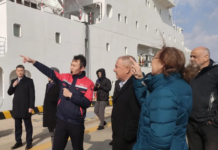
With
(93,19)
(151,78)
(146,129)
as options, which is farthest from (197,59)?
(93,19)

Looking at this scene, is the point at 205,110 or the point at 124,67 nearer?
the point at 124,67

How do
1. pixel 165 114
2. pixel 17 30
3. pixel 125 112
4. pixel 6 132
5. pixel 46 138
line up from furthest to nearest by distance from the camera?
pixel 17 30 < pixel 6 132 < pixel 46 138 < pixel 125 112 < pixel 165 114

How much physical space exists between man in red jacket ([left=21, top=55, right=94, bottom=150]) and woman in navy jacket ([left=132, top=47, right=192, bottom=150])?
1.22m

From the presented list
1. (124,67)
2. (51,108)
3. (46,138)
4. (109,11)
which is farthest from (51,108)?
(109,11)

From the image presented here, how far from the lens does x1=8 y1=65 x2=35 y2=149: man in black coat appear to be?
13.1 ft

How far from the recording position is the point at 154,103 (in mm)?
1450

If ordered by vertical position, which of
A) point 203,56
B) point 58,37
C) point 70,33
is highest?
point 70,33

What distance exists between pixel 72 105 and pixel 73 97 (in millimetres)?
163

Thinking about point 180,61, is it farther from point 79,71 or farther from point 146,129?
point 79,71

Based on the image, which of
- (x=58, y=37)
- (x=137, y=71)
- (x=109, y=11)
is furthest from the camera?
(x=109, y=11)

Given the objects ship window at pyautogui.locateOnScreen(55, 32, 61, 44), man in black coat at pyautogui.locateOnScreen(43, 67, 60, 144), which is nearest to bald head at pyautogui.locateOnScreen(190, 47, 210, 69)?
man in black coat at pyautogui.locateOnScreen(43, 67, 60, 144)

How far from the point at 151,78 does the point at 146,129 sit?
0.42m

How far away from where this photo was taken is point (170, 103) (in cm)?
140

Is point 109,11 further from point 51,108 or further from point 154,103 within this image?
point 154,103
